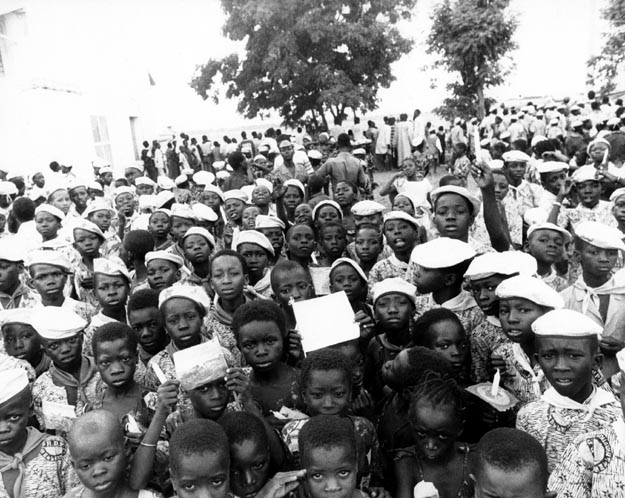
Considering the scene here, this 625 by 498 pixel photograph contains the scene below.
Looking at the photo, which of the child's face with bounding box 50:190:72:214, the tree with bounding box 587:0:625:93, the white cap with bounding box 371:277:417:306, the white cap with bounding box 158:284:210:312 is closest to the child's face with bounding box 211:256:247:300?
the white cap with bounding box 158:284:210:312

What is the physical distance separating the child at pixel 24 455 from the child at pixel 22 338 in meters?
0.90

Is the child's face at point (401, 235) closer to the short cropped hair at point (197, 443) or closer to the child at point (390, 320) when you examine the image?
the child at point (390, 320)

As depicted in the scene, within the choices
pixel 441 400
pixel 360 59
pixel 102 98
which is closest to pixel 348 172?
pixel 441 400

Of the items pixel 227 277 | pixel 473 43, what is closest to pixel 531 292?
pixel 227 277

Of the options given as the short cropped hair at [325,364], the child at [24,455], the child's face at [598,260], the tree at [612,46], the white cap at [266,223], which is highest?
the tree at [612,46]

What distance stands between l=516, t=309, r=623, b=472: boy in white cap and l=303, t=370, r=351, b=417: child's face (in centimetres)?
80

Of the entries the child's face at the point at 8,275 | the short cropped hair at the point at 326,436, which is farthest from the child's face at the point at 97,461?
the child's face at the point at 8,275

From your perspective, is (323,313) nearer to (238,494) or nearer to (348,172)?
(238,494)

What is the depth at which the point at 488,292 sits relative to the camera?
10.5 feet

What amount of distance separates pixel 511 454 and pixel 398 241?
2.64 metres

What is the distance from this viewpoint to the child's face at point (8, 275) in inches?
180

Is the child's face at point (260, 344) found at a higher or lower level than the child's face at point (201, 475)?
higher

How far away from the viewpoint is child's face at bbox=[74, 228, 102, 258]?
5.32 metres

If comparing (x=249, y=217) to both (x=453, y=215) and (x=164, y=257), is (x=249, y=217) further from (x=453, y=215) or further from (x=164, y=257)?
(x=453, y=215)
